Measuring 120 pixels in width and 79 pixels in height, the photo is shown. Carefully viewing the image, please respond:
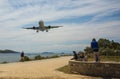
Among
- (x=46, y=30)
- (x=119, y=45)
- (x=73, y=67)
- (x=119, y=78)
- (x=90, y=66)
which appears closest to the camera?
(x=119, y=78)

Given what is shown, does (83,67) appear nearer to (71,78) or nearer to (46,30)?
(71,78)

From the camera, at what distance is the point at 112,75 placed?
1994cm

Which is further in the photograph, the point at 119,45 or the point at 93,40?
the point at 119,45

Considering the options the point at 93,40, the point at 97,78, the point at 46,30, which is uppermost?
the point at 46,30

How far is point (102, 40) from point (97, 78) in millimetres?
27894

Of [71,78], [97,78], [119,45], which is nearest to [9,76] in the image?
[71,78]

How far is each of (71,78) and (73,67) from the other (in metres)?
3.00

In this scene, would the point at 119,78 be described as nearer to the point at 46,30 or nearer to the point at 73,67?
the point at 73,67

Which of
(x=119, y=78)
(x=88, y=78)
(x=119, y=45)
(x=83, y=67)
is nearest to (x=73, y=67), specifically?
(x=83, y=67)

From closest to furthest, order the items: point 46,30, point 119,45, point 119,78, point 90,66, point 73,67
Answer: point 119,78, point 90,66, point 73,67, point 119,45, point 46,30

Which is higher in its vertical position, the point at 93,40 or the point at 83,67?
the point at 93,40

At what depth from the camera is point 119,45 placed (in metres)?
45.9

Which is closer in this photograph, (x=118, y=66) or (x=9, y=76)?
(x=118, y=66)

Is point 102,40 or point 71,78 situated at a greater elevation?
point 102,40
